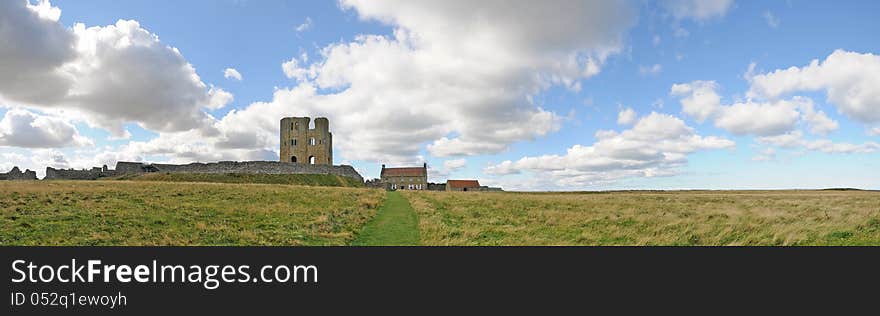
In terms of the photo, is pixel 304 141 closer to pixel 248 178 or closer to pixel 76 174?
pixel 248 178

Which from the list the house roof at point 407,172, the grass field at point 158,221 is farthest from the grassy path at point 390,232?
the house roof at point 407,172

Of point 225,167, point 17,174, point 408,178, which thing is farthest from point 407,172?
point 17,174

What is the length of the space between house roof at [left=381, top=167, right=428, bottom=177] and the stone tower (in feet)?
100.0

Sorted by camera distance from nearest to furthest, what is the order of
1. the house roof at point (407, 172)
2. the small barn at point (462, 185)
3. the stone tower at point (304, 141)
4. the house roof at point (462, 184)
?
the stone tower at point (304, 141) → the small barn at point (462, 185) → the house roof at point (462, 184) → the house roof at point (407, 172)

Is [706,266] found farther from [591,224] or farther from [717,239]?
[591,224]

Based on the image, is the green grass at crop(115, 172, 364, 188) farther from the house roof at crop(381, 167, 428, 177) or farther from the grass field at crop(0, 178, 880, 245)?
the grass field at crop(0, 178, 880, 245)

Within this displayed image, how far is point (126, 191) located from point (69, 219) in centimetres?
1393

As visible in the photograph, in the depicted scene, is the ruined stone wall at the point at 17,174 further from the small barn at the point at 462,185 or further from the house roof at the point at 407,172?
the small barn at the point at 462,185

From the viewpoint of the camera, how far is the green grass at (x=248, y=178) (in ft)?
216

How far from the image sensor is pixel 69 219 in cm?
1683

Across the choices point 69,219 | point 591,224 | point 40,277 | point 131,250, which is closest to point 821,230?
point 591,224

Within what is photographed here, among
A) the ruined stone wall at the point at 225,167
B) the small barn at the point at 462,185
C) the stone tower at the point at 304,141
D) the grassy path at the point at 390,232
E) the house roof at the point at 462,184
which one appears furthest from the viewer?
the house roof at the point at 462,184

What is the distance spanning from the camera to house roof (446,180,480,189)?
116875 millimetres

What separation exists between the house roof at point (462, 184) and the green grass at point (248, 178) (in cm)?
4274
